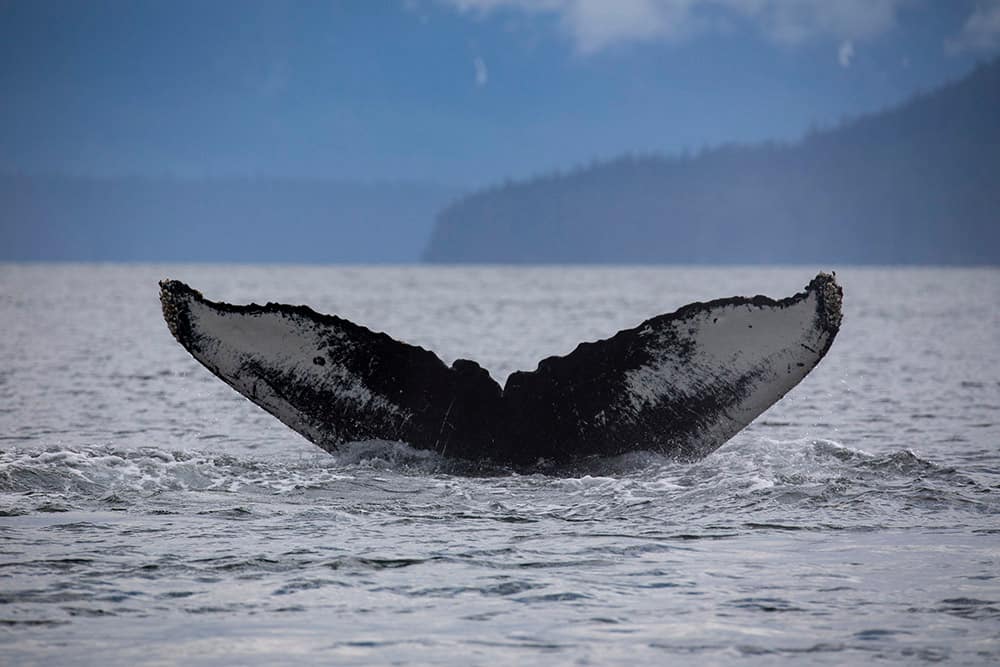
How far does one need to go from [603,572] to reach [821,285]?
2221mm

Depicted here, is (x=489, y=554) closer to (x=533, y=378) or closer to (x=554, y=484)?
(x=533, y=378)

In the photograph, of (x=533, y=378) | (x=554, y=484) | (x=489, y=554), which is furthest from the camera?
(x=554, y=484)

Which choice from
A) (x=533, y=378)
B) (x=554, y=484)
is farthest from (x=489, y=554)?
(x=554, y=484)

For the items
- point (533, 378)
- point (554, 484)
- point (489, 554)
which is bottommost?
point (489, 554)

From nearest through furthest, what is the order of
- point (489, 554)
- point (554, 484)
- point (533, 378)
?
point (489, 554) < point (533, 378) < point (554, 484)

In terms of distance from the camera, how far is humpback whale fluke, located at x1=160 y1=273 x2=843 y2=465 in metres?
8.17

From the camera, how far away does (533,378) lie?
8.57 m

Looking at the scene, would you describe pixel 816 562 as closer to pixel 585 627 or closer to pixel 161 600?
pixel 585 627

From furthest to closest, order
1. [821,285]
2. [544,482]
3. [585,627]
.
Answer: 1. [544,482]
2. [821,285]
3. [585,627]

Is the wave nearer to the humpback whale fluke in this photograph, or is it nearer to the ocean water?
the ocean water

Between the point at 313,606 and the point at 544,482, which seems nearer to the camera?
the point at 313,606

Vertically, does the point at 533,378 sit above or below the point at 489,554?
above

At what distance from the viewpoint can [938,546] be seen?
737 centimetres

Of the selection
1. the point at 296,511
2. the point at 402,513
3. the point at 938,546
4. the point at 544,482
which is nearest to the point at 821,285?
the point at 938,546
